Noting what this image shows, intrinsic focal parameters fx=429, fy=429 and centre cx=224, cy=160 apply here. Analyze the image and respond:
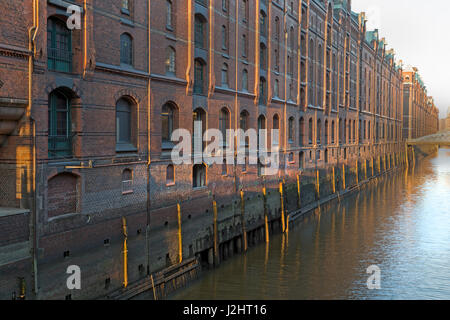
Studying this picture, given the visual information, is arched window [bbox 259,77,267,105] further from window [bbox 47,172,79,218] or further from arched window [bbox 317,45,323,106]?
window [bbox 47,172,79,218]

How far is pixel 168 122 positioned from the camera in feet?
64.3

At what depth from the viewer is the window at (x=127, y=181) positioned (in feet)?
53.9

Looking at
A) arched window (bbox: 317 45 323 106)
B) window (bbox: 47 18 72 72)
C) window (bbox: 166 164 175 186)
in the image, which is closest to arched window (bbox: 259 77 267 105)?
window (bbox: 166 164 175 186)

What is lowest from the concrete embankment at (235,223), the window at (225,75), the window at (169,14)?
the concrete embankment at (235,223)

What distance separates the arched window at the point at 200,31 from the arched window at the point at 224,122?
411 centimetres

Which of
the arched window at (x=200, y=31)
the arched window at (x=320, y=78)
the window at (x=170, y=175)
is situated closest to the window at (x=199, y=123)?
the window at (x=170, y=175)

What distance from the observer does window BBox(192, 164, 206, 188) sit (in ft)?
71.8

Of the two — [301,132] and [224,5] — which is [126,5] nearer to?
[224,5]

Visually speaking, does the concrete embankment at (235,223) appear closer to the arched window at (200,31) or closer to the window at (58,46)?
the window at (58,46)

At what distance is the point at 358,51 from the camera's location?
57.6 metres

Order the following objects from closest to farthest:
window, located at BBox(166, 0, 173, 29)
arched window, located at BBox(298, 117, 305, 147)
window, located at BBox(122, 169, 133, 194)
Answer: window, located at BBox(122, 169, 133, 194) → window, located at BBox(166, 0, 173, 29) → arched window, located at BBox(298, 117, 305, 147)

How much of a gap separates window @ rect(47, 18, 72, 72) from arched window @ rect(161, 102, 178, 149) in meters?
5.50

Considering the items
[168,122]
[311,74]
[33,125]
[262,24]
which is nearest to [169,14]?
[168,122]

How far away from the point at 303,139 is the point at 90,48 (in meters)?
25.8
